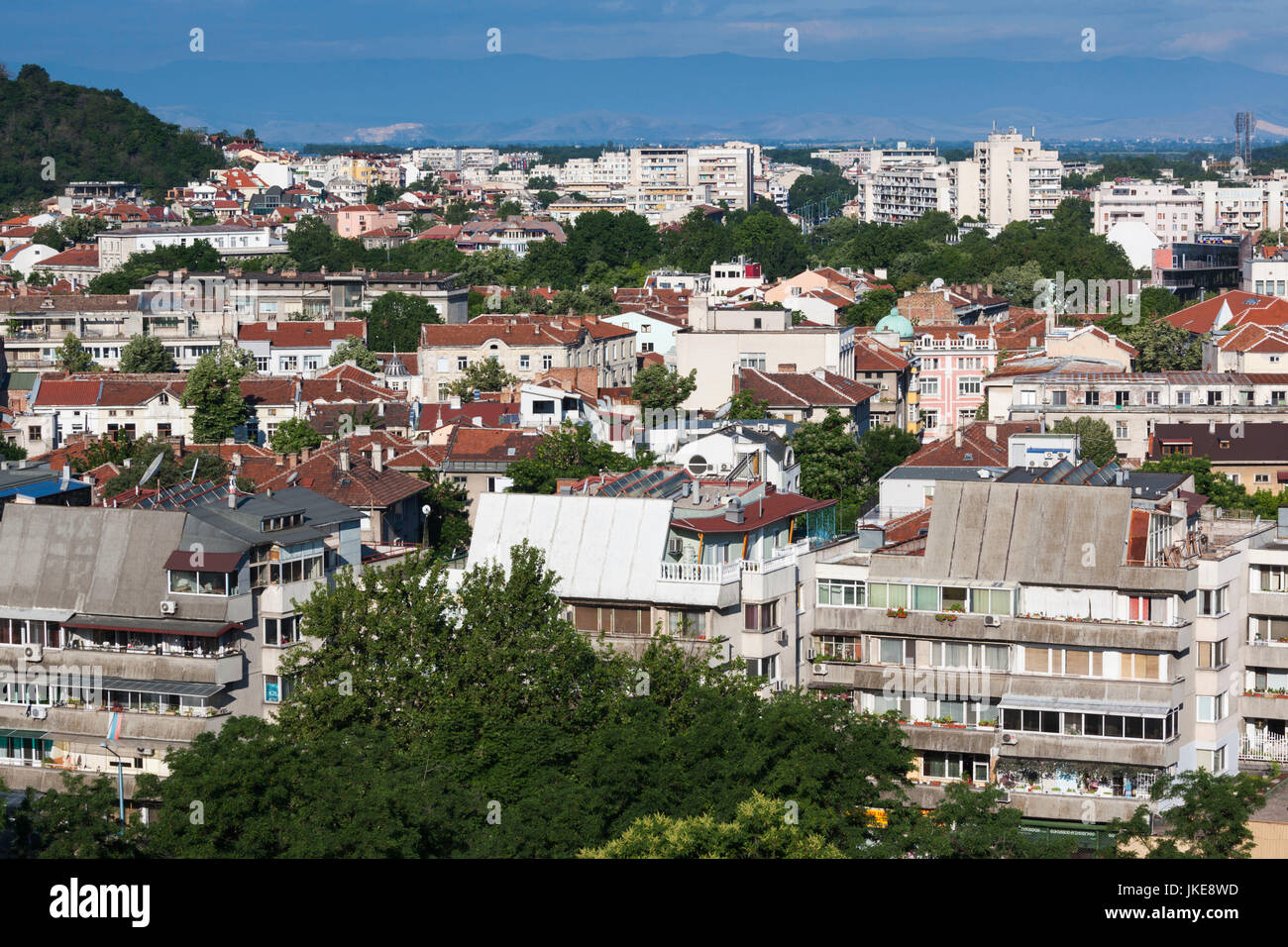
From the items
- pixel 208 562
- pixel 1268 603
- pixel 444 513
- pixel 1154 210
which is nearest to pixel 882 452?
pixel 444 513

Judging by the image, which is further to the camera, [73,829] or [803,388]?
[803,388]

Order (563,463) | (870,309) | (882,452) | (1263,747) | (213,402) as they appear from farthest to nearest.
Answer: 1. (870,309)
2. (213,402)
3. (882,452)
4. (563,463)
5. (1263,747)

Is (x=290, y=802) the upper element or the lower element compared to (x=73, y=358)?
lower

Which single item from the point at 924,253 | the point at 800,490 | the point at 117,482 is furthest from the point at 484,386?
the point at 924,253

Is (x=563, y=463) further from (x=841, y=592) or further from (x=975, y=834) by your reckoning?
(x=975, y=834)

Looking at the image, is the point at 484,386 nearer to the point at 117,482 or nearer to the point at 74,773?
the point at 117,482

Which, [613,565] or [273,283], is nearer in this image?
[613,565]

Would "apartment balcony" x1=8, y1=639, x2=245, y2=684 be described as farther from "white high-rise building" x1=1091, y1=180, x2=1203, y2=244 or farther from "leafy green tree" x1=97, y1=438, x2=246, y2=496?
"white high-rise building" x1=1091, y1=180, x2=1203, y2=244
